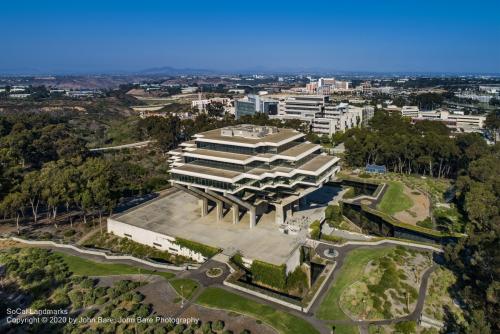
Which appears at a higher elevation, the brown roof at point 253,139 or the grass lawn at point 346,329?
the brown roof at point 253,139

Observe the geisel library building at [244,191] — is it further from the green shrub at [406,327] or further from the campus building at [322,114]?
the campus building at [322,114]

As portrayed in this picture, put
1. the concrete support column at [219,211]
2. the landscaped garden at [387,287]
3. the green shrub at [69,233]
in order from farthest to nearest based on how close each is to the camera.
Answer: the concrete support column at [219,211] → the green shrub at [69,233] → the landscaped garden at [387,287]

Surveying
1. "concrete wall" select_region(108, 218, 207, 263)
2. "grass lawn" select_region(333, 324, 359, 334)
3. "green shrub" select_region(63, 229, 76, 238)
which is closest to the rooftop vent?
→ "concrete wall" select_region(108, 218, 207, 263)

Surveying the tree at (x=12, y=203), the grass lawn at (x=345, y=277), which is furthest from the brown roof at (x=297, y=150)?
the tree at (x=12, y=203)

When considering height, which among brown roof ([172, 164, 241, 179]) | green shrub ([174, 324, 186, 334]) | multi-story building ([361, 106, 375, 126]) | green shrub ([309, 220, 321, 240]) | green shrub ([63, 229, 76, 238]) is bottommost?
green shrub ([63, 229, 76, 238])

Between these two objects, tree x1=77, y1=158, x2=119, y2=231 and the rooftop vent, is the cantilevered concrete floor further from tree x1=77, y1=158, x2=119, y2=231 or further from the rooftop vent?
the rooftop vent

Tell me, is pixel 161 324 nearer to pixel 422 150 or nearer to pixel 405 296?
pixel 405 296
